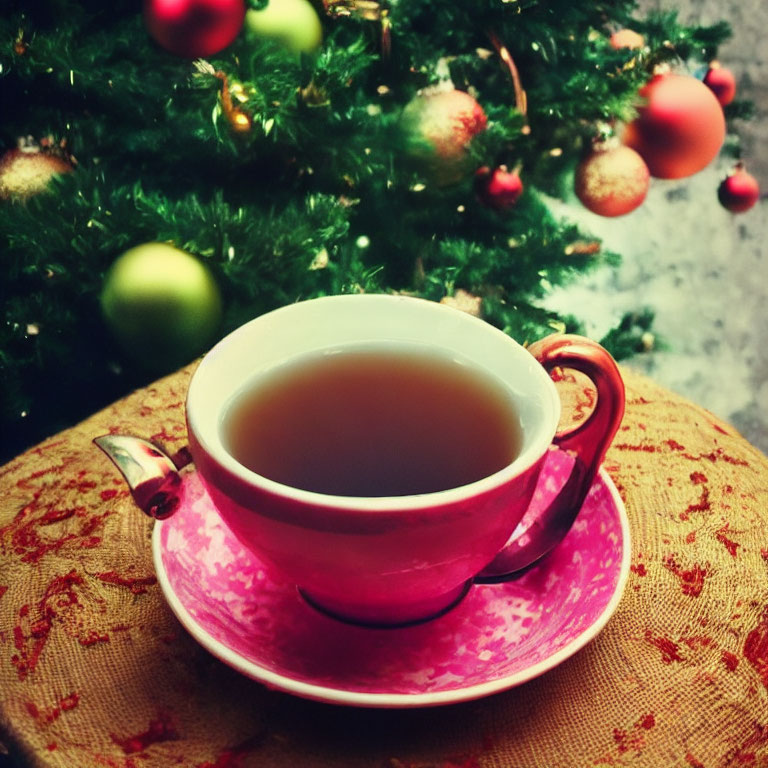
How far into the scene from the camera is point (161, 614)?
50cm

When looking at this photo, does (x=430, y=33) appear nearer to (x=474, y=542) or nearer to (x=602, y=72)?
(x=602, y=72)

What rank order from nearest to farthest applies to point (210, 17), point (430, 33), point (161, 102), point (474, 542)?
point (474, 542) → point (210, 17) → point (161, 102) → point (430, 33)

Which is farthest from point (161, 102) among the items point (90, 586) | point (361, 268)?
point (90, 586)

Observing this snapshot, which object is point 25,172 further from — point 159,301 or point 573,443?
point 573,443

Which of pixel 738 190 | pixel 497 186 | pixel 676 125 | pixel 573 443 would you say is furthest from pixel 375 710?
pixel 738 190

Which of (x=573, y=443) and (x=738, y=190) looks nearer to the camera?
(x=573, y=443)

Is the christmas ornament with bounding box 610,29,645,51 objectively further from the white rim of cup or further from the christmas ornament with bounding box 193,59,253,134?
the white rim of cup

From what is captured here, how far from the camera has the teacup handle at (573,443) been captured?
452 millimetres

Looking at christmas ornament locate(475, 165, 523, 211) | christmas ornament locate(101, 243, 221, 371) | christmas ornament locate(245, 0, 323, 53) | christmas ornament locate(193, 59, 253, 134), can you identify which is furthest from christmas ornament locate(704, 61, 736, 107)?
christmas ornament locate(101, 243, 221, 371)

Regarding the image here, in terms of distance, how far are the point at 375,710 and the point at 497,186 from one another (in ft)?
2.81

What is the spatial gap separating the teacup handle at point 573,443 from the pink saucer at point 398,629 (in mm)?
16

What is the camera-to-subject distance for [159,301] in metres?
0.91

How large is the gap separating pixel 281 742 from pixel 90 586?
193 millimetres

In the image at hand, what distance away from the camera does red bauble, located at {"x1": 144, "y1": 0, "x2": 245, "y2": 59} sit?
0.83 meters
